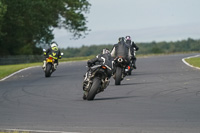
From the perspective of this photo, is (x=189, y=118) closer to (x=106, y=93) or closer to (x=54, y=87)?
(x=106, y=93)

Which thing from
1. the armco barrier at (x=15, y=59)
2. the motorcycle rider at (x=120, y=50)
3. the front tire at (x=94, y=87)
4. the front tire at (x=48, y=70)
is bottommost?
the armco barrier at (x=15, y=59)

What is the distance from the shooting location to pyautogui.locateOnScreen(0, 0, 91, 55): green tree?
63.6m

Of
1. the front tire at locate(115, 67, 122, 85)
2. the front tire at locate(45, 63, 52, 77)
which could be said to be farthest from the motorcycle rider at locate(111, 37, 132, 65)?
the front tire at locate(45, 63, 52, 77)

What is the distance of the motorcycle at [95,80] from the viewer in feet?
Result: 52.6

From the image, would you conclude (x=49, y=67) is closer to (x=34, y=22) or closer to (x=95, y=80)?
(x=95, y=80)

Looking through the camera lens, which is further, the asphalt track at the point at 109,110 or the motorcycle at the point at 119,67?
the motorcycle at the point at 119,67

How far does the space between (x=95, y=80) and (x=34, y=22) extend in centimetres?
5103

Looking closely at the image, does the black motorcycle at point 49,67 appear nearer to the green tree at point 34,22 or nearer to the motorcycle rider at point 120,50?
Result: the motorcycle rider at point 120,50

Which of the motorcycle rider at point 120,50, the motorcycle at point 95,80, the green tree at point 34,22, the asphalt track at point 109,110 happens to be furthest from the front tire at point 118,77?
the green tree at point 34,22

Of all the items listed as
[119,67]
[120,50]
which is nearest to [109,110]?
[119,67]

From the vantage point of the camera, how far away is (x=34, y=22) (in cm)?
6638

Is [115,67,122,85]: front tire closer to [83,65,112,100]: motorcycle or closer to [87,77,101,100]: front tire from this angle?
[83,65,112,100]: motorcycle

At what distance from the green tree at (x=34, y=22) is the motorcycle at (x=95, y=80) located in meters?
42.1

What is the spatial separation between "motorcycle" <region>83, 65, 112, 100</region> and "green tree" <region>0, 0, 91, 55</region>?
138 ft
